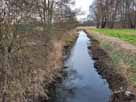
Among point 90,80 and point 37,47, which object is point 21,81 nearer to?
point 37,47

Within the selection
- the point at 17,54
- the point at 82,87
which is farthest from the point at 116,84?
the point at 17,54

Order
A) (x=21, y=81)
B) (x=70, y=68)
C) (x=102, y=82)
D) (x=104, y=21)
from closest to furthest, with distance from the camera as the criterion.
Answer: (x=21, y=81)
(x=102, y=82)
(x=70, y=68)
(x=104, y=21)

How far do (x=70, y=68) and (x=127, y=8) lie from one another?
5179 centimetres

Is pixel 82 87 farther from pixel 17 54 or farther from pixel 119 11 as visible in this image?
pixel 119 11

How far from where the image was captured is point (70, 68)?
59.9 ft

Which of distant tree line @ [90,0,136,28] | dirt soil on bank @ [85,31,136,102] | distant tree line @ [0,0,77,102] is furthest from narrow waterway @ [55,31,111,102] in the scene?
distant tree line @ [90,0,136,28]

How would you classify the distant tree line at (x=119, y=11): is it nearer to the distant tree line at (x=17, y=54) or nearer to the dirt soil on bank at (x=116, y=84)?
the dirt soil on bank at (x=116, y=84)

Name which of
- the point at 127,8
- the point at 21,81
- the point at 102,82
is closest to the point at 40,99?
the point at 21,81

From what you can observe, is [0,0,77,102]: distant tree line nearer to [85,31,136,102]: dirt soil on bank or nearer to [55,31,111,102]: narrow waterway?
[55,31,111,102]: narrow waterway

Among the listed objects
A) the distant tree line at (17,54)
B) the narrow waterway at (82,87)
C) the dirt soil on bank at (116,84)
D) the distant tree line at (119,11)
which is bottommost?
the narrow waterway at (82,87)

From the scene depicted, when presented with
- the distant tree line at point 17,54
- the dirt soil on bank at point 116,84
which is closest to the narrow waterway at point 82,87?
the dirt soil on bank at point 116,84

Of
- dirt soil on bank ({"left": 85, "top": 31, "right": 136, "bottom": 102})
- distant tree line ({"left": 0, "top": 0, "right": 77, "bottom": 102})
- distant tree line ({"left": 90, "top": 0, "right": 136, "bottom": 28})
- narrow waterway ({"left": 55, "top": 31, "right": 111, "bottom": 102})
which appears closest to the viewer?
distant tree line ({"left": 0, "top": 0, "right": 77, "bottom": 102})

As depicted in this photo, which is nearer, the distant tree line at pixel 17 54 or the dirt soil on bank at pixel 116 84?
the distant tree line at pixel 17 54

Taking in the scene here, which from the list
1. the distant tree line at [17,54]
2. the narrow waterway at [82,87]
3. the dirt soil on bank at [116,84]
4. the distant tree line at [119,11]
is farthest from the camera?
the distant tree line at [119,11]
